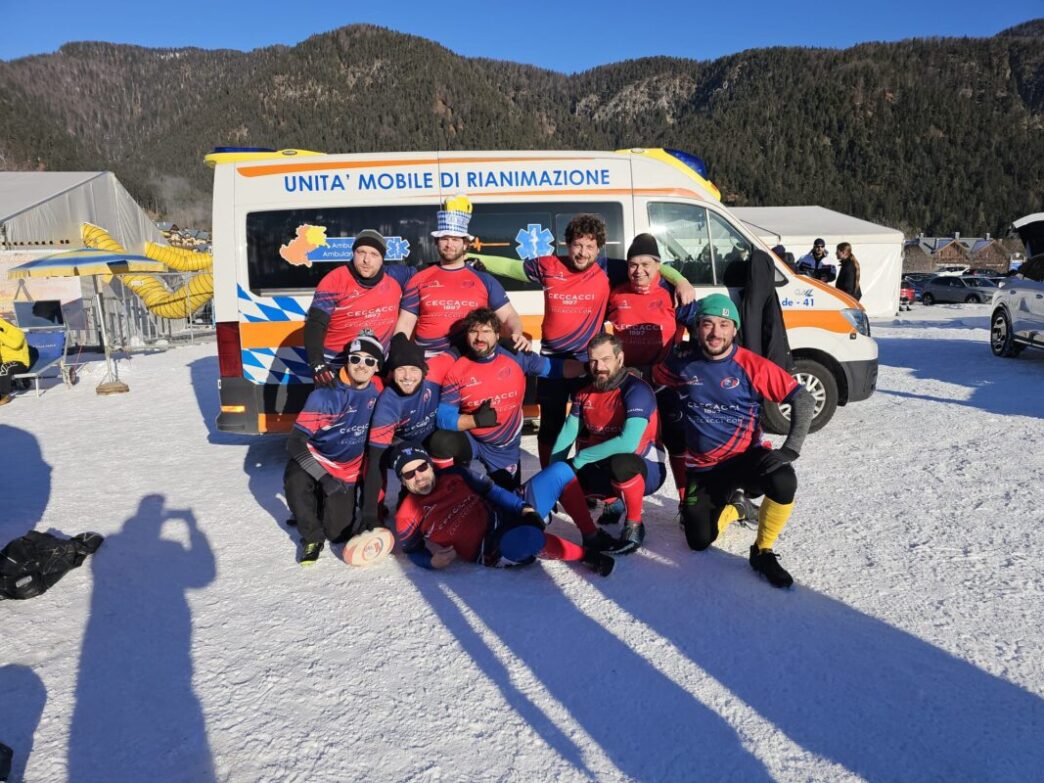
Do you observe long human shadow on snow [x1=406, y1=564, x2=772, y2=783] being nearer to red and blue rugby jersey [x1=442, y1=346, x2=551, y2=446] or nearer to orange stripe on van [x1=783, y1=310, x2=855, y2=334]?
red and blue rugby jersey [x1=442, y1=346, x2=551, y2=446]

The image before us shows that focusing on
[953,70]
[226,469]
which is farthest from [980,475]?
[953,70]

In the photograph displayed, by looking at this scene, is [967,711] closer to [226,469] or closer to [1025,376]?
[226,469]

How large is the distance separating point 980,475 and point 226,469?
5687 mm

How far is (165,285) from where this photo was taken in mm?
17719

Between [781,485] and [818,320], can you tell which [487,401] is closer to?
[781,485]

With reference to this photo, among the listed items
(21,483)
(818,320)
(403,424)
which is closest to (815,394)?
(818,320)

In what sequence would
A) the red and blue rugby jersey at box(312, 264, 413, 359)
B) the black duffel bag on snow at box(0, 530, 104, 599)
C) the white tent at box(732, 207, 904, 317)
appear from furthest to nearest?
the white tent at box(732, 207, 904, 317) < the red and blue rugby jersey at box(312, 264, 413, 359) < the black duffel bag on snow at box(0, 530, 104, 599)

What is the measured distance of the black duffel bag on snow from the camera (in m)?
3.04

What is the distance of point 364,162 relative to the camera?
5004 millimetres

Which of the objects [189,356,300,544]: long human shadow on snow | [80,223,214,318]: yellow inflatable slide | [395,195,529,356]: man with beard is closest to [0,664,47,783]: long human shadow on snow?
[189,356,300,544]: long human shadow on snow

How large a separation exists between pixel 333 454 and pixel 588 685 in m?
1.95

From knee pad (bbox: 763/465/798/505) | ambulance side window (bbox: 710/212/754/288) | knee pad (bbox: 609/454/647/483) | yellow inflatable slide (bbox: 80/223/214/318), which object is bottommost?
knee pad (bbox: 763/465/798/505)

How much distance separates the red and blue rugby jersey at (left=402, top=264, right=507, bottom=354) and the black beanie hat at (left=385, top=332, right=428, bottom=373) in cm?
27

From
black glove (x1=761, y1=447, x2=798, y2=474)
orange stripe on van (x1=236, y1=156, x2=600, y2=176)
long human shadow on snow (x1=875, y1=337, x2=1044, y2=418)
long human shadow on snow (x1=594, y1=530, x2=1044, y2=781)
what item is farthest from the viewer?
long human shadow on snow (x1=875, y1=337, x2=1044, y2=418)
